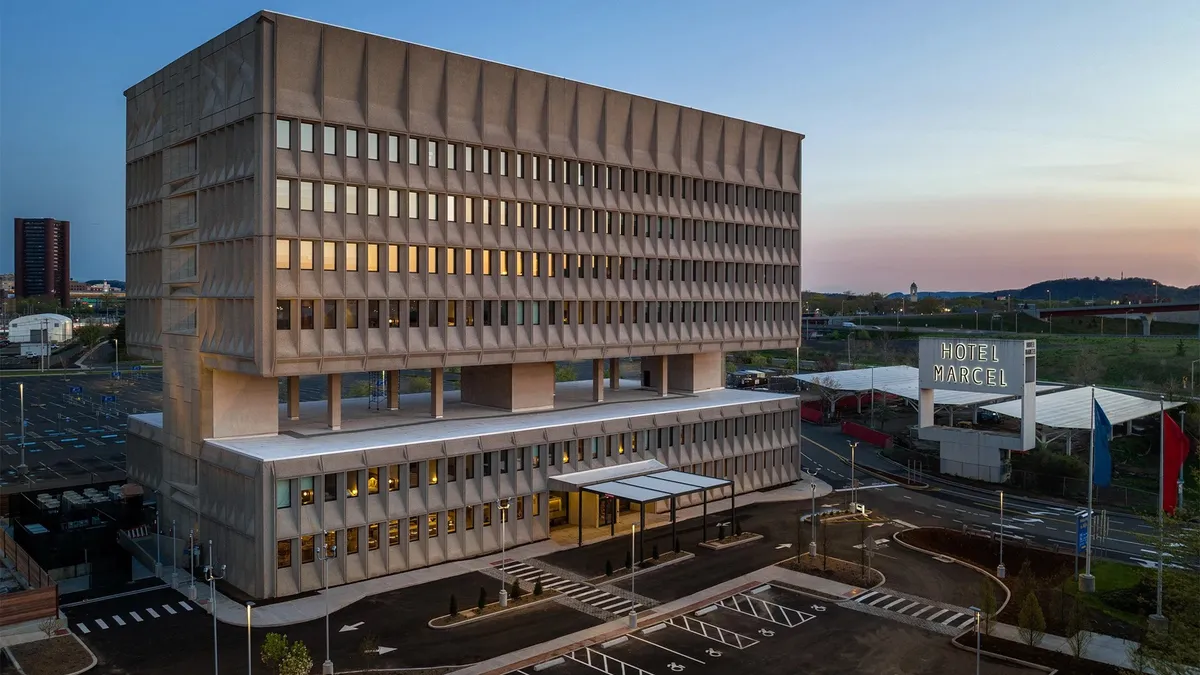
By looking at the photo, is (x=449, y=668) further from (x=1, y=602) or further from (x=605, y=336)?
(x=605, y=336)

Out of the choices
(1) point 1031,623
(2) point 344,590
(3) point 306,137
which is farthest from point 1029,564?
(3) point 306,137

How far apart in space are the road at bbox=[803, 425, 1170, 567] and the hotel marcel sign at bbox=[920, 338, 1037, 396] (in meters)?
10.2

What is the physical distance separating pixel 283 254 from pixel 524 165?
68.0ft

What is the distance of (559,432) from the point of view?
62625 mm

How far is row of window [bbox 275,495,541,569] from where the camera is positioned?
162 feet

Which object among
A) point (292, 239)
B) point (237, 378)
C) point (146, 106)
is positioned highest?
point (146, 106)

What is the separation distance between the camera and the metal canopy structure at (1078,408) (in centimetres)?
8250

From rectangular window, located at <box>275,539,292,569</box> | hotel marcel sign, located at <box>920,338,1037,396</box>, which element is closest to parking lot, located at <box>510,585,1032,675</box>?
rectangular window, located at <box>275,539,292,569</box>

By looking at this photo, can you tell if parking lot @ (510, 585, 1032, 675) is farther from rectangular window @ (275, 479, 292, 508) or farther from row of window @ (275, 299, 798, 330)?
row of window @ (275, 299, 798, 330)

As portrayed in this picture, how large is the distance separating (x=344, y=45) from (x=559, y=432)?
3087 centimetres

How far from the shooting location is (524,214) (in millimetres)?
65000

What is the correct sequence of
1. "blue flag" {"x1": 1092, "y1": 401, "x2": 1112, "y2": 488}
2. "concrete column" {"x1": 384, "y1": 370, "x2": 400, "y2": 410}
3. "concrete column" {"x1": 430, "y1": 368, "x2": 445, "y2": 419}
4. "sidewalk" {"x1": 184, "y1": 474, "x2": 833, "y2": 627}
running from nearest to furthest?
1. "sidewalk" {"x1": 184, "y1": 474, "x2": 833, "y2": 627}
2. "blue flag" {"x1": 1092, "y1": 401, "x2": 1112, "y2": 488}
3. "concrete column" {"x1": 430, "y1": 368, "x2": 445, "y2": 419}
4. "concrete column" {"x1": 384, "y1": 370, "x2": 400, "y2": 410}

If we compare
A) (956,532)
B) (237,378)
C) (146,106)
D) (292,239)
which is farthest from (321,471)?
(956,532)

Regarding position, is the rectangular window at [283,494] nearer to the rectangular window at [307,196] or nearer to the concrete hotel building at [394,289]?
the concrete hotel building at [394,289]
